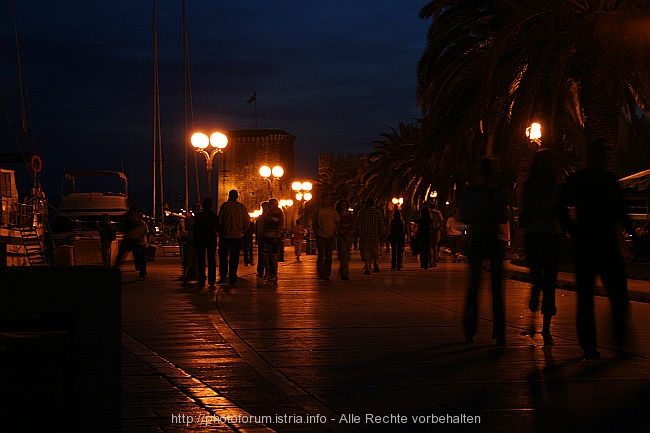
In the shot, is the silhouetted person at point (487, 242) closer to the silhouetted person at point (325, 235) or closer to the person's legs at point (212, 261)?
the person's legs at point (212, 261)

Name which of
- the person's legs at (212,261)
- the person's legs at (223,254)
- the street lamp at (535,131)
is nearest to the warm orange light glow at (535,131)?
the street lamp at (535,131)

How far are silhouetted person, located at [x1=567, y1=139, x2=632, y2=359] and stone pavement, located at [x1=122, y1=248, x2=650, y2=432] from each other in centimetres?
33

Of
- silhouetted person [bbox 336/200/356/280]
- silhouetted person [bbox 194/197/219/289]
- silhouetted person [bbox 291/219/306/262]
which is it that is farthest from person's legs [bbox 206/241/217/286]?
silhouetted person [bbox 291/219/306/262]

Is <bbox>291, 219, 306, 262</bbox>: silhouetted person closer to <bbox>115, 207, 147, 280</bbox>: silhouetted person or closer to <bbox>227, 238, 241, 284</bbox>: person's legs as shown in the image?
<bbox>115, 207, 147, 280</bbox>: silhouetted person

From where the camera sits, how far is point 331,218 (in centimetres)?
1911

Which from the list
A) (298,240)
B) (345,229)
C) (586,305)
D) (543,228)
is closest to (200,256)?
(345,229)

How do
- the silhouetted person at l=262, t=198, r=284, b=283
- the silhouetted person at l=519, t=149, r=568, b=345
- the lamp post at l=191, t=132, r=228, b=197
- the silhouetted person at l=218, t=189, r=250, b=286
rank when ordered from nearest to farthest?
the silhouetted person at l=519, t=149, r=568, b=345
the silhouetted person at l=218, t=189, r=250, b=286
the silhouetted person at l=262, t=198, r=284, b=283
the lamp post at l=191, t=132, r=228, b=197

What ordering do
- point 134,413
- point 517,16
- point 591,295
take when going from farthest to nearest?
point 517,16
point 591,295
point 134,413

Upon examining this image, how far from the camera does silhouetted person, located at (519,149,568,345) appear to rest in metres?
8.49

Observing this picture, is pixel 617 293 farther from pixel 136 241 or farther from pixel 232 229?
pixel 136 241

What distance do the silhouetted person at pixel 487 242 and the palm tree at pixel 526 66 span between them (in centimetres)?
915

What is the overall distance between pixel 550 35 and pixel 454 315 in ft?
28.3

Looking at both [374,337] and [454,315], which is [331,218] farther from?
[374,337]

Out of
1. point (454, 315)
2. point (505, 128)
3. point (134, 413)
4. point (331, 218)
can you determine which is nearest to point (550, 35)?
point (505, 128)
